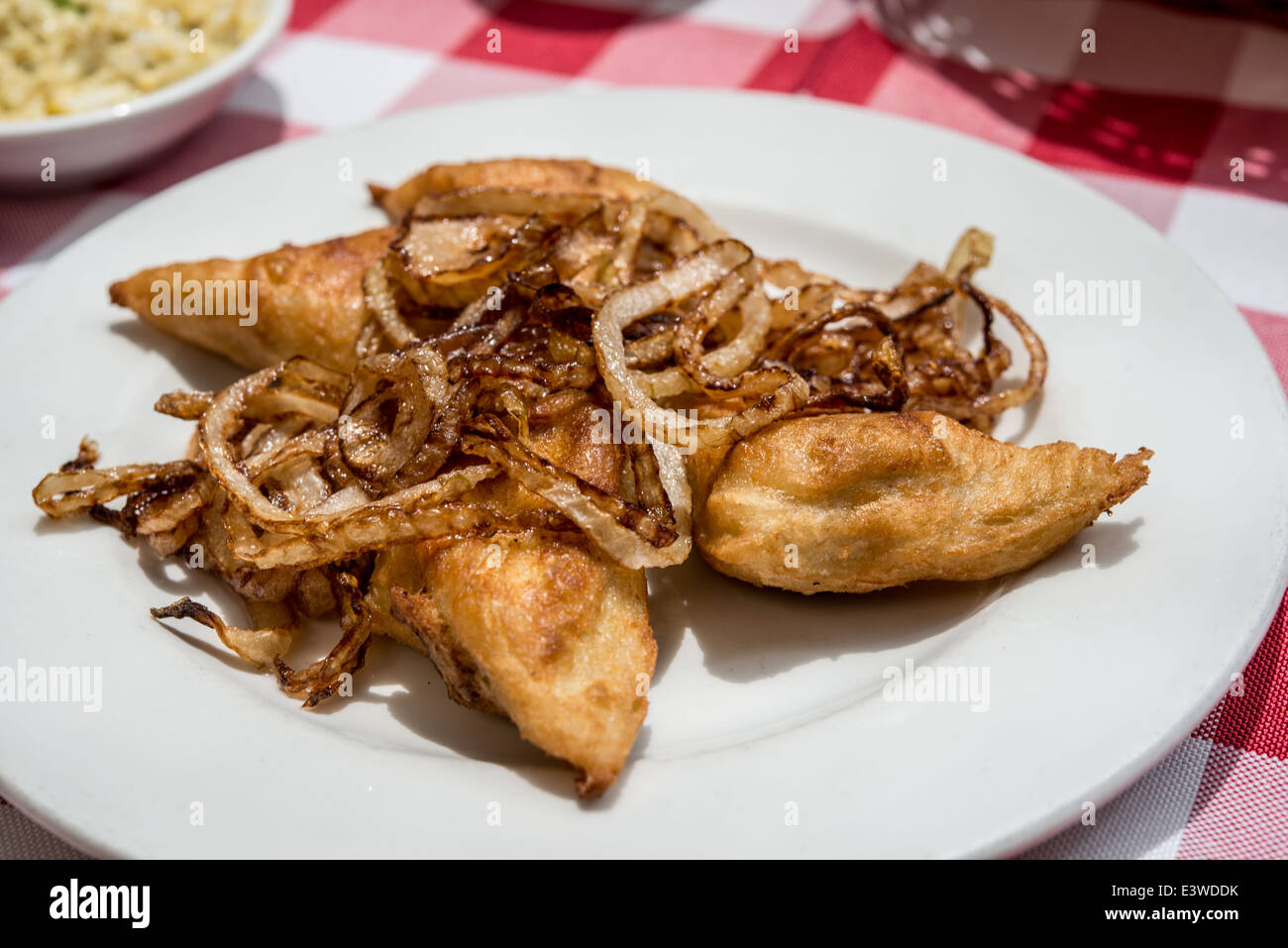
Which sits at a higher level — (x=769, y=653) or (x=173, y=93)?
Answer: (x=173, y=93)

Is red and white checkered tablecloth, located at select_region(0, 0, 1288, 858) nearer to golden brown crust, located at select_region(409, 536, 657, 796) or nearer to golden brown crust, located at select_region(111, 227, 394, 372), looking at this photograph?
golden brown crust, located at select_region(111, 227, 394, 372)

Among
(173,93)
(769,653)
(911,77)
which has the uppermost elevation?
Answer: (911,77)

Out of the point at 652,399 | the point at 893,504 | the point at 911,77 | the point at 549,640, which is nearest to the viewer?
the point at 549,640

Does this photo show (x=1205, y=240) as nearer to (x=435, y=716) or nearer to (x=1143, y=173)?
(x=1143, y=173)

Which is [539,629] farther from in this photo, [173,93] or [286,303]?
[173,93]

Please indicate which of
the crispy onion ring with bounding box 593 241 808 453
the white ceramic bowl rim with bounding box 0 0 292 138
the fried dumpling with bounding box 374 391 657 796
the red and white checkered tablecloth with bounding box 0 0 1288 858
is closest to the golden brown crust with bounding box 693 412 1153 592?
the crispy onion ring with bounding box 593 241 808 453

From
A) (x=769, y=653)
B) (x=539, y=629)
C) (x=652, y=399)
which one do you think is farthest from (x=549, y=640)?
(x=652, y=399)

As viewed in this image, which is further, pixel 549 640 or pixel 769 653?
pixel 769 653

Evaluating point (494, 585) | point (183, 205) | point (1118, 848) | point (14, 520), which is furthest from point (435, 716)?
point (183, 205)

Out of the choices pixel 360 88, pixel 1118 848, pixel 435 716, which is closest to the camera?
pixel 1118 848
